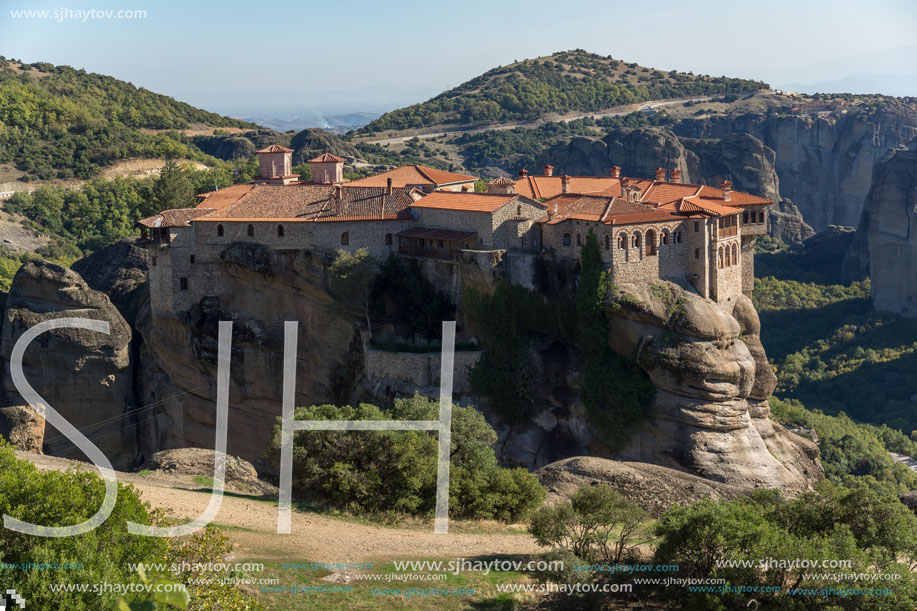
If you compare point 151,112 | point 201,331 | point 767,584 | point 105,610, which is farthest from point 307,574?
point 151,112

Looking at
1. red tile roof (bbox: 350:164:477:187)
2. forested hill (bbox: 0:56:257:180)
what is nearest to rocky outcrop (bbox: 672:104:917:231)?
forested hill (bbox: 0:56:257:180)

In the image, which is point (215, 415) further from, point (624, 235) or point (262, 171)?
point (624, 235)

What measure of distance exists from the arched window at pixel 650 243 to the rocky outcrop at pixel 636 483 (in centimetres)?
979

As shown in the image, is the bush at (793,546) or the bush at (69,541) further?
the bush at (793,546)

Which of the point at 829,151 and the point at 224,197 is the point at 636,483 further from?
the point at 829,151

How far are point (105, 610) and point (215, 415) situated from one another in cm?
3279

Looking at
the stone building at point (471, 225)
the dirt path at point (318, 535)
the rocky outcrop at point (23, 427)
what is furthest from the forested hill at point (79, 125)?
the dirt path at point (318, 535)

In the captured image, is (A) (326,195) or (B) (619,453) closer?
(B) (619,453)

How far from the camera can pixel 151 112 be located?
4646 inches

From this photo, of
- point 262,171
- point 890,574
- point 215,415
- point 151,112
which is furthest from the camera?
point 151,112

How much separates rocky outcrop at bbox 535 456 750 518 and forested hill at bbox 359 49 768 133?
378 feet

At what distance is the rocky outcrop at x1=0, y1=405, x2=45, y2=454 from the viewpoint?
4731 centimetres

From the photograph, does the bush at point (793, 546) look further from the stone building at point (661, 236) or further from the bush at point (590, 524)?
the stone building at point (661, 236)

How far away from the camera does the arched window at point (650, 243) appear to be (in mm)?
40875
